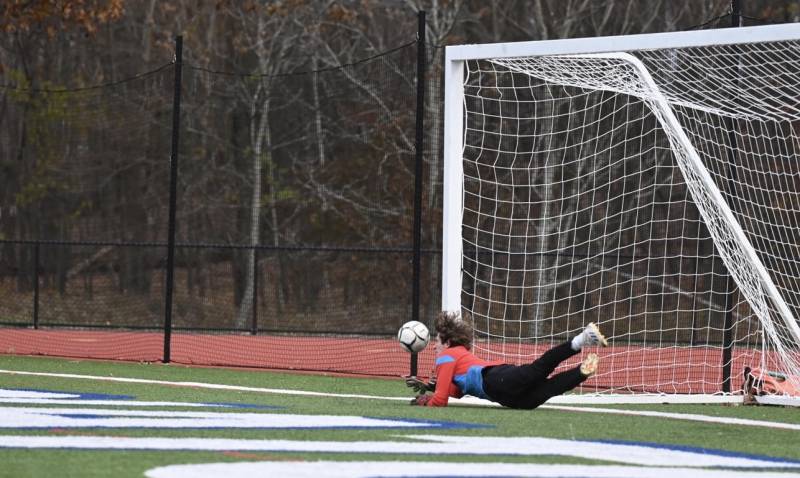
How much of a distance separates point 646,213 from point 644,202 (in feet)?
1.45

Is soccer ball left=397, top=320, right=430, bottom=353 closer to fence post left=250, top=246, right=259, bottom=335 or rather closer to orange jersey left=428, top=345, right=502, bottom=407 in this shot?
orange jersey left=428, top=345, right=502, bottom=407

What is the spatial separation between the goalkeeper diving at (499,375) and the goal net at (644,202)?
1.02 m

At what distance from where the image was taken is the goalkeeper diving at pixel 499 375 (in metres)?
9.70

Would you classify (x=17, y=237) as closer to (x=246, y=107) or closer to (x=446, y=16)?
(x=246, y=107)

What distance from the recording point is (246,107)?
95.1ft

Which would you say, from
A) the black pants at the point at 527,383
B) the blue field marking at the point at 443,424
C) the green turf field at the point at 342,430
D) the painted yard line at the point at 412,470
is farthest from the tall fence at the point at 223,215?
the painted yard line at the point at 412,470

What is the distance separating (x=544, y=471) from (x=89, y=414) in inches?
146

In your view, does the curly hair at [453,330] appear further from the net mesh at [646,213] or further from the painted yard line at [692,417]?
the net mesh at [646,213]

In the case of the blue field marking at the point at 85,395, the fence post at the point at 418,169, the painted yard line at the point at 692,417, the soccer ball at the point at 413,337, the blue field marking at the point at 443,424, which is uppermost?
the fence post at the point at 418,169

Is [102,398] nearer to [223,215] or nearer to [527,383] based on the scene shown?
[527,383]

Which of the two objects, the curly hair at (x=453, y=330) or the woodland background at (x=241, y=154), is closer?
the curly hair at (x=453, y=330)

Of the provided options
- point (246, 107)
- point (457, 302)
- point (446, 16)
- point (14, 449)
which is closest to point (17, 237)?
point (246, 107)

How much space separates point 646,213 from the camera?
21406 mm

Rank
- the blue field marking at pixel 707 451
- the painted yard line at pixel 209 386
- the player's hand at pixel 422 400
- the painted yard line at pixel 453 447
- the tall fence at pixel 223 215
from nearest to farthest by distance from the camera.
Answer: the painted yard line at pixel 453 447 → the blue field marking at pixel 707 451 → the player's hand at pixel 422 400 → the painted yard line at pixel 209 386 → the tall fence at pixel 223 215
